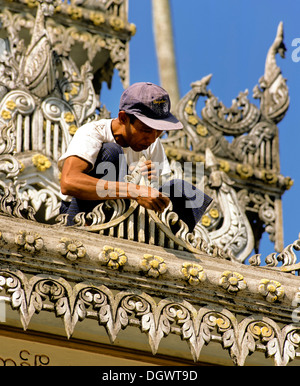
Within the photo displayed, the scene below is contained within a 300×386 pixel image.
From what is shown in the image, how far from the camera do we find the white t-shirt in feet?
42.6

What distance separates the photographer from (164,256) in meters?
12.6

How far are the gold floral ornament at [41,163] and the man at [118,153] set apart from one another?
698 centimetres

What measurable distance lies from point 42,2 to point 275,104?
5174mm

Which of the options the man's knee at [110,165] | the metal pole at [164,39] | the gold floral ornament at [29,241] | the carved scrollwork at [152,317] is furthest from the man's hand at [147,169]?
the metal pole at [164,39]

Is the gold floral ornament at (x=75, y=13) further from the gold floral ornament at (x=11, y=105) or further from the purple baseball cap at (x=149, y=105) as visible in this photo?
the purple baseball cap at (x=149, y=105)

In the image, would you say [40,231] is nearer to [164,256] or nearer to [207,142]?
[164,256]

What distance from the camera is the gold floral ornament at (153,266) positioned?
12297mm

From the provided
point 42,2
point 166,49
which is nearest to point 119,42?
point 42,2

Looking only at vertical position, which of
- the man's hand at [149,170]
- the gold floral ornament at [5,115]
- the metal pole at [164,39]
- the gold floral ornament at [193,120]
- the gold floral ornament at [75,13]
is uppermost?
the metal pole at [164,39]

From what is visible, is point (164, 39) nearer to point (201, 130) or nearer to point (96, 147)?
point (201, 130)

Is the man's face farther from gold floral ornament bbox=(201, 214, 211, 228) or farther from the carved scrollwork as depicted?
gold floral ornament bbox=(201, 214, 211, 228)

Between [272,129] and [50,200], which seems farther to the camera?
Answer: [272,129]

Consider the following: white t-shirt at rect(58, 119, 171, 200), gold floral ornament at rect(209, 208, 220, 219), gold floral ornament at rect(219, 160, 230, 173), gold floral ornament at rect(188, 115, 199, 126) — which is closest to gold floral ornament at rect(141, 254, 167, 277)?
white t-shirt at rect(58, 119, 171, 200)

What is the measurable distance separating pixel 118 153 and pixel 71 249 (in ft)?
4.93
